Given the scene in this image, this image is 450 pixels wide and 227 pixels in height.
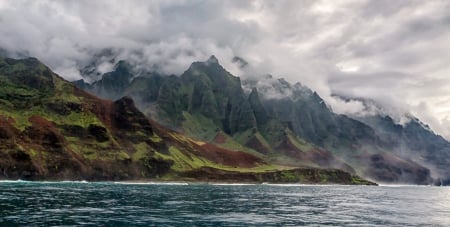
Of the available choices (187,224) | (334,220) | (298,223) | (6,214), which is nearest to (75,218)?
(6,214)

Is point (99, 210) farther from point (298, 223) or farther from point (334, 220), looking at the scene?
point (334, 220)

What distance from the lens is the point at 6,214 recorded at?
81375 millimetres

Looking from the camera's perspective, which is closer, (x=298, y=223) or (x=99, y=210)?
(x=298, y=223)

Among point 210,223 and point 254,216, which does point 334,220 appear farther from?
point 210,223

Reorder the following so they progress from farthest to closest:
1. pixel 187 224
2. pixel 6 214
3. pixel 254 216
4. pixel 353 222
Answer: pixel 254 216 → pixel 353 222 → pixel 6 214 → pixel 187 224

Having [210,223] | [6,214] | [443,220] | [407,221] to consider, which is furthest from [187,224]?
[443,220]

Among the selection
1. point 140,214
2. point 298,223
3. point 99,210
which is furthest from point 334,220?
point 99,210

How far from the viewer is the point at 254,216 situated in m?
93.7

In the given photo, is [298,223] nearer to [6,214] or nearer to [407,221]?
[407,221]

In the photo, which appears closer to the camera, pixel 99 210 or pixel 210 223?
pixel 210 223

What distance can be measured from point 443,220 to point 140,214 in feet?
214

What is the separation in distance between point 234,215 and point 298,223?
15.9 meters

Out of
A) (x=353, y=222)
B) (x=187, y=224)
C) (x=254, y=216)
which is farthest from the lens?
(x=254, y=216)

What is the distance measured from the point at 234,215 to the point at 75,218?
32.1 meters
